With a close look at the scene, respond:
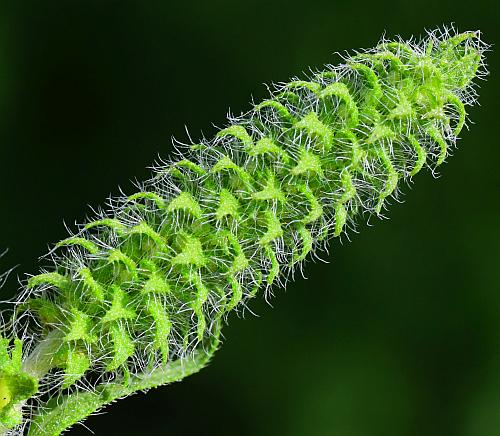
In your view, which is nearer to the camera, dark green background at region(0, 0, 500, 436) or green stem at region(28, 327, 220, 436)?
green stem at region(28, 327, 220, 436)

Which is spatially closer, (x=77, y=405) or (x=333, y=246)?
(x=77, y=405)

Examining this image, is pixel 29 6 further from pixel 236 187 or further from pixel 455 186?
pixel 236 187

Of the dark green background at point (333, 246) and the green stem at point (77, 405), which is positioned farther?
the dark green background at point (333, 246)

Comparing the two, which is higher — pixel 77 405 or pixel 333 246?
pixel 333 246

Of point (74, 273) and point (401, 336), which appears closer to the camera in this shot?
point (74, 273)

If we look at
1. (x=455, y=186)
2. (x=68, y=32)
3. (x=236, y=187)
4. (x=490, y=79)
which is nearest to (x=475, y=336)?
(x=455, y=186)

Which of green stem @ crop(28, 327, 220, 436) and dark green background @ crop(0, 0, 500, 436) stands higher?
dark green background @ crop(0, 0, 500, 436)

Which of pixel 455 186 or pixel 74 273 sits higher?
pixel 455 186

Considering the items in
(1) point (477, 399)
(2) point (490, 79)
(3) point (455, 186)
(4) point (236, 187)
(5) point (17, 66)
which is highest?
(5) point (17, 66)
